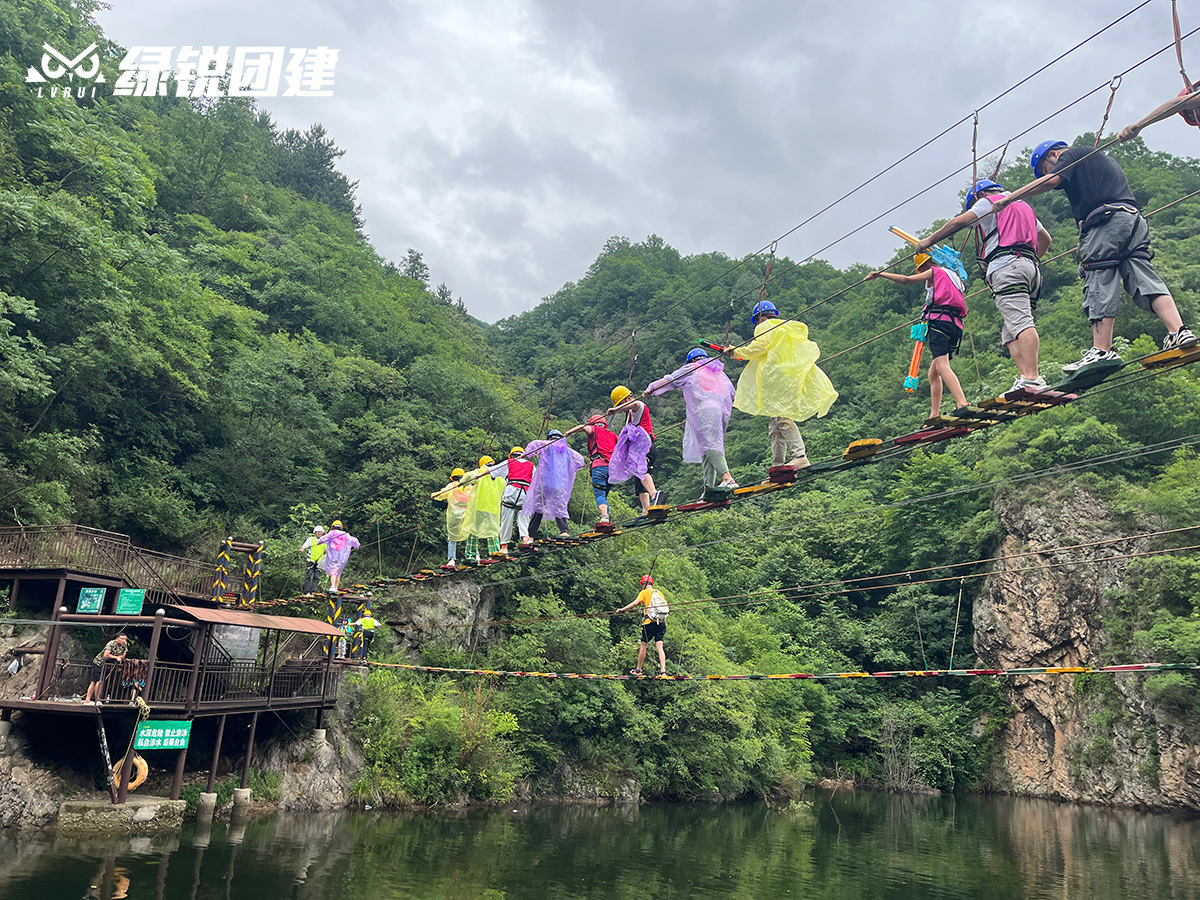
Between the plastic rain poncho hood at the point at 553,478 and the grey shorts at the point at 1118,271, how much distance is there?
7271 mm

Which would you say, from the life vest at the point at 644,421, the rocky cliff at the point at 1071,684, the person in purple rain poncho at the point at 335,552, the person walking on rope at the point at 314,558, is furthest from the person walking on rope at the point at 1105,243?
the rocky cliff at the point at 1071,684

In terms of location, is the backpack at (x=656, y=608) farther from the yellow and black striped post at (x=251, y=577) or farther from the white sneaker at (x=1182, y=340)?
the yellow and black striped post at (x=251, y=577)

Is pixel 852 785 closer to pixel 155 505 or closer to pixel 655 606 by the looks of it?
pixel 655 606

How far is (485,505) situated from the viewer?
12.9m

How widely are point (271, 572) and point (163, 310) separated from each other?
811 centimetres

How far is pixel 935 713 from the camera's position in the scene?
94.9ft

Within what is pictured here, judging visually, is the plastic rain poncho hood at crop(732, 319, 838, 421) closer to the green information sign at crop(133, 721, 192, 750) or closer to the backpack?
the backpack

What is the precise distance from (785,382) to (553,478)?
4853mm

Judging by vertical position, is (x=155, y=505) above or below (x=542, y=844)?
above

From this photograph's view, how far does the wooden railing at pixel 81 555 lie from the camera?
582 inches

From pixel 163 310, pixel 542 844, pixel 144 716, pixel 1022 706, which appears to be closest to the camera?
pixel 144 716

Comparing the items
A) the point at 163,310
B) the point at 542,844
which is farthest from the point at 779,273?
the point at 542,844

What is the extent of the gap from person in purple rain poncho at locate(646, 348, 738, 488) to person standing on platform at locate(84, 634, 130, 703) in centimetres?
1073

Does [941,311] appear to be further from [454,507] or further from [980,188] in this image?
[454,507]
